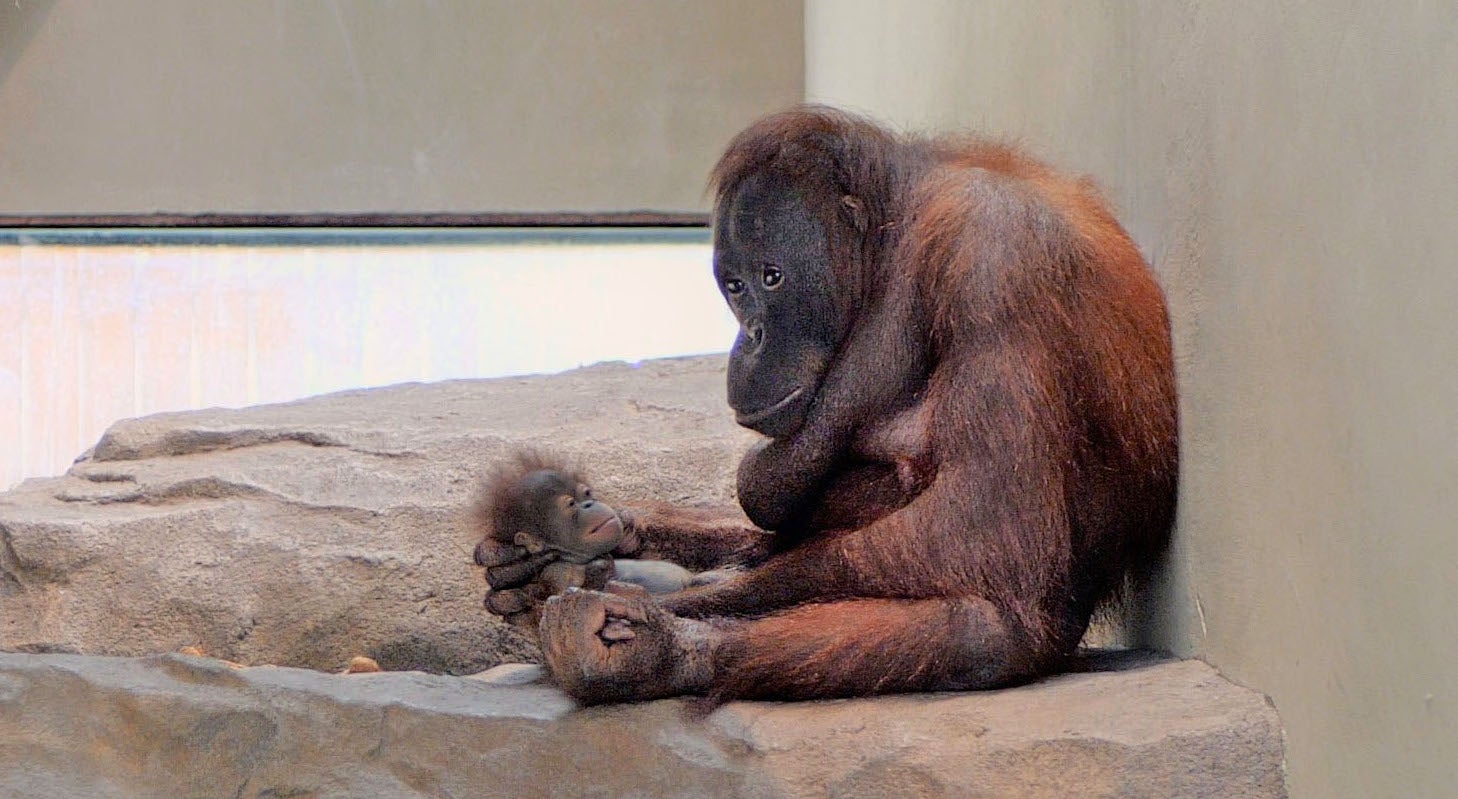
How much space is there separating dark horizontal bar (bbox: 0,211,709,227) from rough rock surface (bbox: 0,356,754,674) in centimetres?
319

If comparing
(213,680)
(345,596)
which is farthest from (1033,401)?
(345,596)

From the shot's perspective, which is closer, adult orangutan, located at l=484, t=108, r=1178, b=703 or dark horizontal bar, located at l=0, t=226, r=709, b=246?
adult orangutan, located at l=484, t=108, r=1178, b=703

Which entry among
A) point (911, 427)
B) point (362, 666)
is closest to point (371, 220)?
point (362, 666)

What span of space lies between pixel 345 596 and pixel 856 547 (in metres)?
1.50

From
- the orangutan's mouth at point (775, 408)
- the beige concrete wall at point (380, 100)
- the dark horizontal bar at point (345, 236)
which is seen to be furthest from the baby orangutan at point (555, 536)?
the beige concrete wall at point (380, 100)

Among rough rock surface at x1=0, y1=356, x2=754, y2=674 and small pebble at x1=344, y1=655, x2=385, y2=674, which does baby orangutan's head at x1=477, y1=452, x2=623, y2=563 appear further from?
rough rock surface at x1=0, y1=356, x2=754, y2=674

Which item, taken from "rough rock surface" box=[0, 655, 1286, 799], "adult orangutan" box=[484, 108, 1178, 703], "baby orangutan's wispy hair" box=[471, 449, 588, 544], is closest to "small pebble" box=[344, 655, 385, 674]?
"baby orangutan's wispy hair" box=[471, 449, 588, 544]

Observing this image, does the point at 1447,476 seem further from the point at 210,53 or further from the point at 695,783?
the point at 210,53

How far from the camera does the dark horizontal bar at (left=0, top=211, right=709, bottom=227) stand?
283 inches

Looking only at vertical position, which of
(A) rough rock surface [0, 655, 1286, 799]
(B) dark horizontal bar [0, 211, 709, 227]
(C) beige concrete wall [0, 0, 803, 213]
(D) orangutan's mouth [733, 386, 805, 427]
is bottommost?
(A) rough rock surface [0, 655, 1286, 799]

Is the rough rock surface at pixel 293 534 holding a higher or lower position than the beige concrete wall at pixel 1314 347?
lower

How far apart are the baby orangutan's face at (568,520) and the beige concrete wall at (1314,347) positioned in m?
1.02

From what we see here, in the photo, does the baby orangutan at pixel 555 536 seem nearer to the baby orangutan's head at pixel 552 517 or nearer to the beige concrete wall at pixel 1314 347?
the baby orangutan's head at pixel 552 517

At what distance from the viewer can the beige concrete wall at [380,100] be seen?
726 cm
